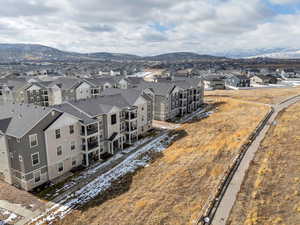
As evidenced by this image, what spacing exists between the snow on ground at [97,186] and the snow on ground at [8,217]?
2.28 metres

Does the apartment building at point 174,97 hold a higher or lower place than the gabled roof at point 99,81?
lower

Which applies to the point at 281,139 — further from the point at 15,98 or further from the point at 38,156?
the point at 15,98

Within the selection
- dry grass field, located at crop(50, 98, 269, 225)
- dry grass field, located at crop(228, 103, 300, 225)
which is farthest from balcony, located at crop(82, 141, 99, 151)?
dry grass field, located at crop(228, 103, 300, 225)

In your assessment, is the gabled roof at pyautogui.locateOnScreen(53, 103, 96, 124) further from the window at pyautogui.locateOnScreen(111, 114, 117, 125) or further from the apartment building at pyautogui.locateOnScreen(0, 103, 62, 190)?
the window at pyautogui.locateOnScreen(111, 114, 117, 125)

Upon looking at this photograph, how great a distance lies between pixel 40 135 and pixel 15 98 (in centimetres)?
4738

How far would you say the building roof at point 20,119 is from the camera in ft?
88.1

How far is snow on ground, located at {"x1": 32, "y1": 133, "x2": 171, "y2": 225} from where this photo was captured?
2289 centimetres

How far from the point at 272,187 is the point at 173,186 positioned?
35.9 ft

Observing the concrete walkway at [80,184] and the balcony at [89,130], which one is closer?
the concrete walkway at [80,184]

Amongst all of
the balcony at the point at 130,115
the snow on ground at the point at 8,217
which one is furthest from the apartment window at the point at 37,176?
the balcony at the point at 130,115

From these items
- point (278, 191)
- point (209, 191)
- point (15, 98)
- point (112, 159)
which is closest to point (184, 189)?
point (209, 191)

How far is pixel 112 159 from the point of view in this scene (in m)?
35.8

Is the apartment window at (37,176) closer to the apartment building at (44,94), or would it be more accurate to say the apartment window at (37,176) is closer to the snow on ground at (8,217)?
the snow on ground at (8,217)

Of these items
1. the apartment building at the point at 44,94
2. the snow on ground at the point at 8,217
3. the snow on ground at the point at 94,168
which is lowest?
the snow on ground at the point at 8,217
